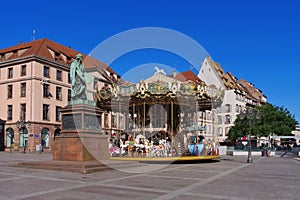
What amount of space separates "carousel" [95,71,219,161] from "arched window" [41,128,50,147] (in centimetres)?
1810

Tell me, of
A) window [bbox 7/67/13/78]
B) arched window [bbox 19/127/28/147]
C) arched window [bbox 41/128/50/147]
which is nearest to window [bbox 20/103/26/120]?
arched window [bbox 19/127/28/147]

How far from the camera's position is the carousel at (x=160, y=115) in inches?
967

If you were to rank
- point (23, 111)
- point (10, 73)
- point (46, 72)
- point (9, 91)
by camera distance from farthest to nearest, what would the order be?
point (10, 73) < point (9, 91) < point (46, 72) < point (23, 111)

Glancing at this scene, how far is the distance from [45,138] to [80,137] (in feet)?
108

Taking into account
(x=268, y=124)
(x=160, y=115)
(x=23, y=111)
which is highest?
(x=23, y=111)

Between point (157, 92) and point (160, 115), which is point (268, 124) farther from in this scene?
point (157, 92)

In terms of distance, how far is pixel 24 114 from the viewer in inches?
1816

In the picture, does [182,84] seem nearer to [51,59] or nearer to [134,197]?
[134,197]

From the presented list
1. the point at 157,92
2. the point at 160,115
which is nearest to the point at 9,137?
the point at 160,115

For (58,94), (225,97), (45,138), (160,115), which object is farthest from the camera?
(225,97)

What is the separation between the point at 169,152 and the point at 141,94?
5.32 meters

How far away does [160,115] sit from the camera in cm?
3231

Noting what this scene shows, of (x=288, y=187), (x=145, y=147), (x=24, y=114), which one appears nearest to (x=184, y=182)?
(x=288, y=187)

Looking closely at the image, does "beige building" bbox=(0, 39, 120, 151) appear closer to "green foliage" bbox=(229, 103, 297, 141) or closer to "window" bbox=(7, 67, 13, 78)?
"window" bbox=(7, 67, 13, 78)
